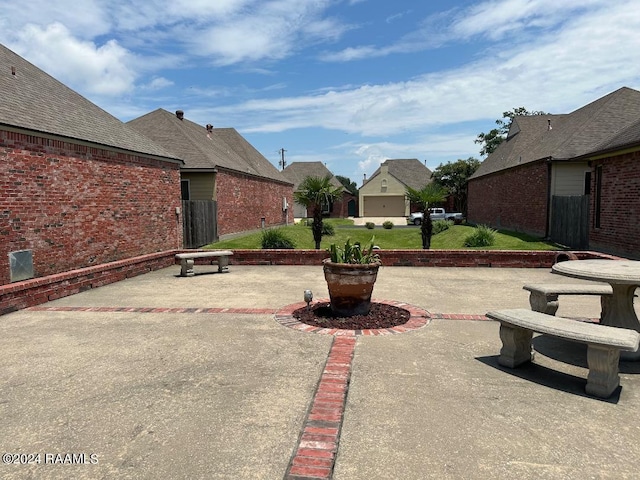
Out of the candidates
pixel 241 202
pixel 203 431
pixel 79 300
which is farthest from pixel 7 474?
pixel 241 202

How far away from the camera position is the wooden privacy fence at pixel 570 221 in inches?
616

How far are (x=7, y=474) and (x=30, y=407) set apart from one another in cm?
106

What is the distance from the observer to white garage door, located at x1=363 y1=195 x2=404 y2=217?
169 ft

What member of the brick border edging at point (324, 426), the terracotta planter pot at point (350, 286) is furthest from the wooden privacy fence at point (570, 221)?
the brick border edging at point (324, 426)

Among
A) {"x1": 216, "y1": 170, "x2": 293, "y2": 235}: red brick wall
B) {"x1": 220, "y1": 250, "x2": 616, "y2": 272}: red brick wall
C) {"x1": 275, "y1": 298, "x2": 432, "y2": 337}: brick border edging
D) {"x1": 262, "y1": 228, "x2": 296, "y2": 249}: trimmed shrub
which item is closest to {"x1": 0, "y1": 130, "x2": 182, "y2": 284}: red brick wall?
{"x1": 220, "y1": 250, "x2": 616, "y2": 272}: red brick wall

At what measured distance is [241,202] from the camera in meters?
24.4

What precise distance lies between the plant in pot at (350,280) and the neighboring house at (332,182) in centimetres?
4174

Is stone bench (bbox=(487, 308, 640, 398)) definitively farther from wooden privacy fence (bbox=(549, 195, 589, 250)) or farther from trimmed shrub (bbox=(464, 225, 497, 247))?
trimmed shrub (bbox=(464, 225, 497, 247))

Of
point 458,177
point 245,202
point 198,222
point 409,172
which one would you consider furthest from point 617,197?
point 409,172

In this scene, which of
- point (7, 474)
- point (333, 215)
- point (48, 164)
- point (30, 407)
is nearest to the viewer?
point (7, 474)

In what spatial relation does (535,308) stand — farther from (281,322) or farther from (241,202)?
(241,202)

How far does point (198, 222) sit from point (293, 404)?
52.1ft

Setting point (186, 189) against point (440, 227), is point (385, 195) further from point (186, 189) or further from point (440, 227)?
point (186, 189)

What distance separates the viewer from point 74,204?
10188 mm
